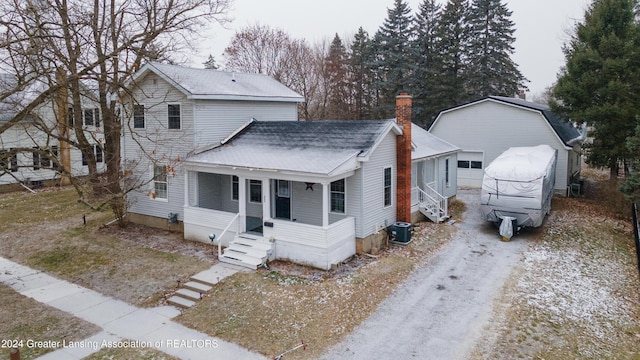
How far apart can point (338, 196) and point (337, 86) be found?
109 feet

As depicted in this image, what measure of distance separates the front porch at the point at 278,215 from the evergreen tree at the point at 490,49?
28.8 metres

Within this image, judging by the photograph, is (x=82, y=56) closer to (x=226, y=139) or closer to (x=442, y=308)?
(x=226, y=139)

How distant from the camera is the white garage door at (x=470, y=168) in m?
27.7

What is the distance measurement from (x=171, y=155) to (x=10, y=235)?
8012 millimetres

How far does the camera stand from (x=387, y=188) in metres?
16.7

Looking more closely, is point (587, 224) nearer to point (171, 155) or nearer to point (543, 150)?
point (543, 150)

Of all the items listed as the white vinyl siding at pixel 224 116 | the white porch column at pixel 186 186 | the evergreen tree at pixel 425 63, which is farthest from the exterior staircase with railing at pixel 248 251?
the evergreen tree at pixel 425 63

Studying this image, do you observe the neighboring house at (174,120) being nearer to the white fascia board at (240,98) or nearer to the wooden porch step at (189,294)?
the white fascia board at (240,98)

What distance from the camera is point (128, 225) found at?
65.2ft

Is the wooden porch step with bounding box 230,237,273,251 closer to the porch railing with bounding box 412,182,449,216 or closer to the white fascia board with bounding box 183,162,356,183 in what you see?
the white fascia board with bounding box 183,162,356,183

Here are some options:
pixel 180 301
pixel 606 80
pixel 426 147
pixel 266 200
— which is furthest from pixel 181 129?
pixel 606 80

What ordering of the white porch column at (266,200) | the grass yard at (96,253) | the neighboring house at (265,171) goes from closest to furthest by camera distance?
the grass yard at (96,253) < the neighboring house at (265,171) < the white porch column at (266,200)

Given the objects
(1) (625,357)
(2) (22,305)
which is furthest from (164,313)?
(1) (625,357)

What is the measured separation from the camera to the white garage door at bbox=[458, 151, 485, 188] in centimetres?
2769
